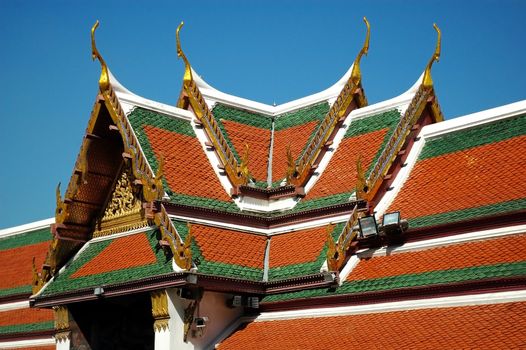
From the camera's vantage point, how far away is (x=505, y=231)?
1500 cm

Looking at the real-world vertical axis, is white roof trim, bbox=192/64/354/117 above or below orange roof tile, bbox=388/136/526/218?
above

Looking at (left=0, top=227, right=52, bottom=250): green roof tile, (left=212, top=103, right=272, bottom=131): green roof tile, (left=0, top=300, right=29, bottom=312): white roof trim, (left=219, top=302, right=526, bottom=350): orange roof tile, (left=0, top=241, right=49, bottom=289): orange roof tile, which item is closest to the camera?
(left=219, top=302, right=526, bottom=350): orange roof tile

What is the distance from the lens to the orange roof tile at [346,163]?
59.1 ft

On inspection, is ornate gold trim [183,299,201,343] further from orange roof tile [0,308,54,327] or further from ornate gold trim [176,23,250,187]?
orange roof tile [0,308,54,327]

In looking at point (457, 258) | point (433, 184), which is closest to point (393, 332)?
point (457, 258)

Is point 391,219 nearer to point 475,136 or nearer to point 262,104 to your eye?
point 475,136

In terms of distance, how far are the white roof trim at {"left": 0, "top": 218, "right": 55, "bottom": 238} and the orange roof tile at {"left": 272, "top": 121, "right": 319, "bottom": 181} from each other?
342 inches

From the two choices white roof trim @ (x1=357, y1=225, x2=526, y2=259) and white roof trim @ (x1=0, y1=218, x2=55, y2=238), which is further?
white roof trim @ (x1=0, y1=218, x2=55, y2=238)

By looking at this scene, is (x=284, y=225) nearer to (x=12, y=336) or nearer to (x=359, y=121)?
(x=359, y=121)

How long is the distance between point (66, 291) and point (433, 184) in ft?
22.8

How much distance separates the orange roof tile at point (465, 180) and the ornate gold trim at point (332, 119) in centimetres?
206

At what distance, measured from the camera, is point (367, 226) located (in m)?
16.5

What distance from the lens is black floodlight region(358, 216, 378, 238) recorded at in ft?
53.8

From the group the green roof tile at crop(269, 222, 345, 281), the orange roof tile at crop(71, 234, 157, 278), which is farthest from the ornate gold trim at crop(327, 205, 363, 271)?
the orange roof tile at crop(71, 234, 157, 278)
